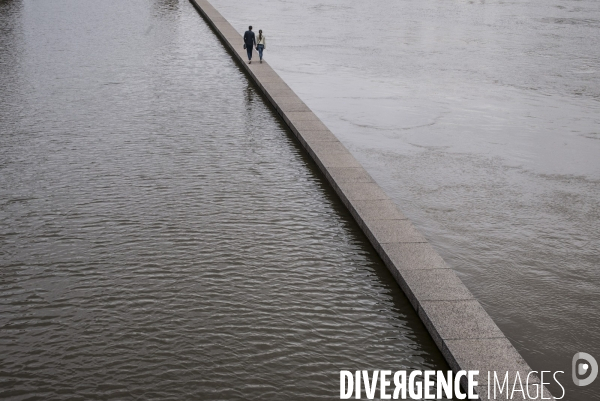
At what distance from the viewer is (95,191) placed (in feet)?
29.4

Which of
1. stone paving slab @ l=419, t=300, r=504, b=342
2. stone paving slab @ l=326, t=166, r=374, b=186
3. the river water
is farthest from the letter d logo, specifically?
stone paving slab @ l=326, t=166, r=374, b=186

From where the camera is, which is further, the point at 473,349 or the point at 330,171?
the point at 330,171

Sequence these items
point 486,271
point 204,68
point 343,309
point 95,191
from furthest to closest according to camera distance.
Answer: point 204,68, point 95,191, point 486,271, point 343,309

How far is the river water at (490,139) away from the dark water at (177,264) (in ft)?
3.57

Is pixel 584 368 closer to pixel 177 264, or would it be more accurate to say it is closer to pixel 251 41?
pixel 177 264

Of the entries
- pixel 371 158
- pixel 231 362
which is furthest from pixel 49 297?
pixel 371 158

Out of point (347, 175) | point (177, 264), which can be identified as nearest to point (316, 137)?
point (347, 175)

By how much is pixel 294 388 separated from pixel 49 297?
252 centimetres

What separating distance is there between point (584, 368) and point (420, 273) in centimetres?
168

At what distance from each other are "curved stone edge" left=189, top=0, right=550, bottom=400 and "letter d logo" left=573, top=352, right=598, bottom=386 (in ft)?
1.63

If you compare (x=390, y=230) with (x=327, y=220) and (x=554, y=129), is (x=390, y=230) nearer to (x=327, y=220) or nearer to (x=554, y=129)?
(x=327, y=220)

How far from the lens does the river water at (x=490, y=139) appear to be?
6.80m

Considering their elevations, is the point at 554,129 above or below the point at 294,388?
above

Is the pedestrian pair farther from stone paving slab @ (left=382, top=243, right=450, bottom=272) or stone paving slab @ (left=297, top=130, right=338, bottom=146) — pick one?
stone paving slab @ (left=382, top=243, right=450, bottom=272)
